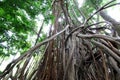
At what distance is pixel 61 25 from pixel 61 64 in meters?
0.66

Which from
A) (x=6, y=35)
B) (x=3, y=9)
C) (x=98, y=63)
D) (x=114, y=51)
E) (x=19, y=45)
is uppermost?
(x=3, y=9)

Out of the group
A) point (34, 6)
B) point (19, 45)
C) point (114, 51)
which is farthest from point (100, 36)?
point (19, 45)

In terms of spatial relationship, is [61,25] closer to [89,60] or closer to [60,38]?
[60,38]

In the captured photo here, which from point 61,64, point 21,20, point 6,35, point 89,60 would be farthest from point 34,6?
point 89,60

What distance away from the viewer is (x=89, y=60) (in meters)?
1.81

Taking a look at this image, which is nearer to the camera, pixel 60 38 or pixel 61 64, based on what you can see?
pixel 61 64

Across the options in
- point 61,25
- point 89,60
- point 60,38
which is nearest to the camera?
point 89,60

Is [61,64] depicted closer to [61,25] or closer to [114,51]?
[114,51]

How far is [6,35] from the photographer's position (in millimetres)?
1847

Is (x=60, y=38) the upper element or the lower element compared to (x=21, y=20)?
lower

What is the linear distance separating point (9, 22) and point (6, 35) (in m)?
0.17

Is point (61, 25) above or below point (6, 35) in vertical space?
below

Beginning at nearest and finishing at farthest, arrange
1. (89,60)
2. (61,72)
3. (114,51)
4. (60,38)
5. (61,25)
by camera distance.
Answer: (114,51) < (61,72) < (89,60) < (60,38) < (61,25)

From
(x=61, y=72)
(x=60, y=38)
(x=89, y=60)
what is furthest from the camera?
(x=60, y=38)
